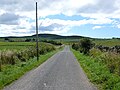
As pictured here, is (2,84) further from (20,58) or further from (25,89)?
(20,58)

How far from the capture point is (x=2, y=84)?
1562 cm

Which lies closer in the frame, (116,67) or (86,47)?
(116,67)

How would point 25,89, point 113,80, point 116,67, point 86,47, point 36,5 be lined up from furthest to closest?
point 86,47 → point 36,5 → point 116,67 → point 113,80 → point 25,89

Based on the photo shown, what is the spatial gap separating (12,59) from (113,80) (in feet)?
55.9

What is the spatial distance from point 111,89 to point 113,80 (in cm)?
173

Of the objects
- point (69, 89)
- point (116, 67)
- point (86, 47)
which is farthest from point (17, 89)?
point (86, 47)

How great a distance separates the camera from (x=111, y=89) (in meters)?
13.7

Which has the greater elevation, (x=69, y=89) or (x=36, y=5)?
(x=36, y=5)

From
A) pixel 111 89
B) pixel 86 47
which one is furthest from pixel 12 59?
pixel 86 47

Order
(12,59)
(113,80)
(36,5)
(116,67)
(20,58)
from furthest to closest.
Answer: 1. (36,5)
2. (20,58)
3. (12,59)
4. (116,67)
5. (113,80)

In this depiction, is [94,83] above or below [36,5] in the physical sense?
below

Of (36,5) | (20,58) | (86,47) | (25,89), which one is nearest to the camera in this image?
(25,89)

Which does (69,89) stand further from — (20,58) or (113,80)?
(20,58)

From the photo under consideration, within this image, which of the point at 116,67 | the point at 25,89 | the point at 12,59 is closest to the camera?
the point at 25,89
